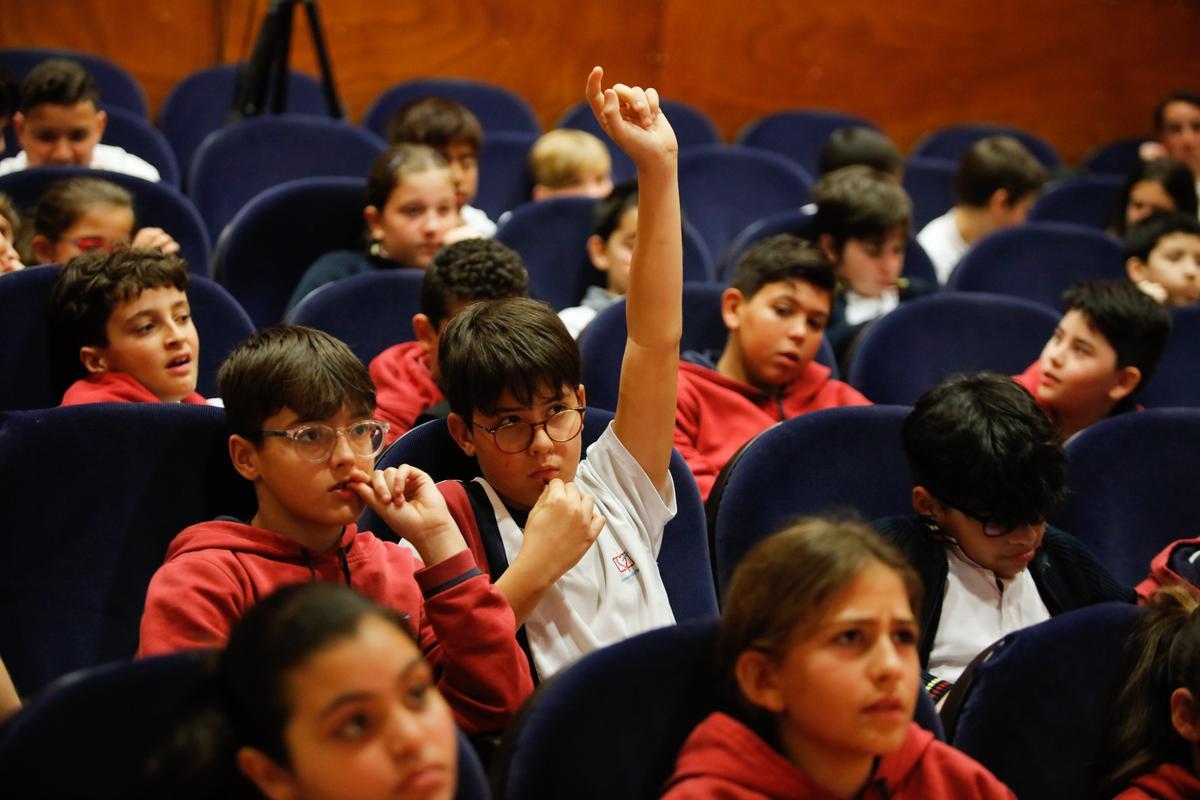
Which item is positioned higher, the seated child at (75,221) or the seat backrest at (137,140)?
the seated child at (75,221)

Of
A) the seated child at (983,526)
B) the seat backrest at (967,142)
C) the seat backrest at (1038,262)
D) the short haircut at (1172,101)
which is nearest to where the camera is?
the seated child at (983,526)

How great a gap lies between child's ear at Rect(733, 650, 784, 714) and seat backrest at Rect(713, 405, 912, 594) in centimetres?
63

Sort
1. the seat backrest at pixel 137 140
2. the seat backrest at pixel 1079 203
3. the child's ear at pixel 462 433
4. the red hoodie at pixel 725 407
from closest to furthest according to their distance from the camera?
the child's ear at pixel 462 433 → the red hoodie at pixel 725 407 → the seat backrest at pixel 137 140 → the seat backrest at pixel 1079 203

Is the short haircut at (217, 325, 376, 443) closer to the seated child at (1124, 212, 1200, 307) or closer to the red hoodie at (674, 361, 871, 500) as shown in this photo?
the red hoodie at (674, 361, 871, 500)

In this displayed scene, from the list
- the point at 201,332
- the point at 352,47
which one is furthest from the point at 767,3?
the point at 201,332

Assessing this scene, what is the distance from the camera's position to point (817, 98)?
19.4ft

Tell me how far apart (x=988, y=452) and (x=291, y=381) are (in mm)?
1045

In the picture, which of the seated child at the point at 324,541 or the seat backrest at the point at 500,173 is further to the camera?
the seat backrest at the point at 500,173

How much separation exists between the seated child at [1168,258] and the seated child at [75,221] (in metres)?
2.71

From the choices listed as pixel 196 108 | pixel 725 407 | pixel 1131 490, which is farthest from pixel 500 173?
pixel 1131 490

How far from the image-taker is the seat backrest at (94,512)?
175 centimetres

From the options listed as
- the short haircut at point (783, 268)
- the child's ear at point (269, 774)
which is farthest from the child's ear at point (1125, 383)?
the child's ear at point (269, 774)

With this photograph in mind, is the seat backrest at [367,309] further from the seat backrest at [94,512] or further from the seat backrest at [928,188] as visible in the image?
the seat backrest at [928,188]

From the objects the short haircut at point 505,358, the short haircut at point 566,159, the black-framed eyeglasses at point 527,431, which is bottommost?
the short haircut at point 566,159
